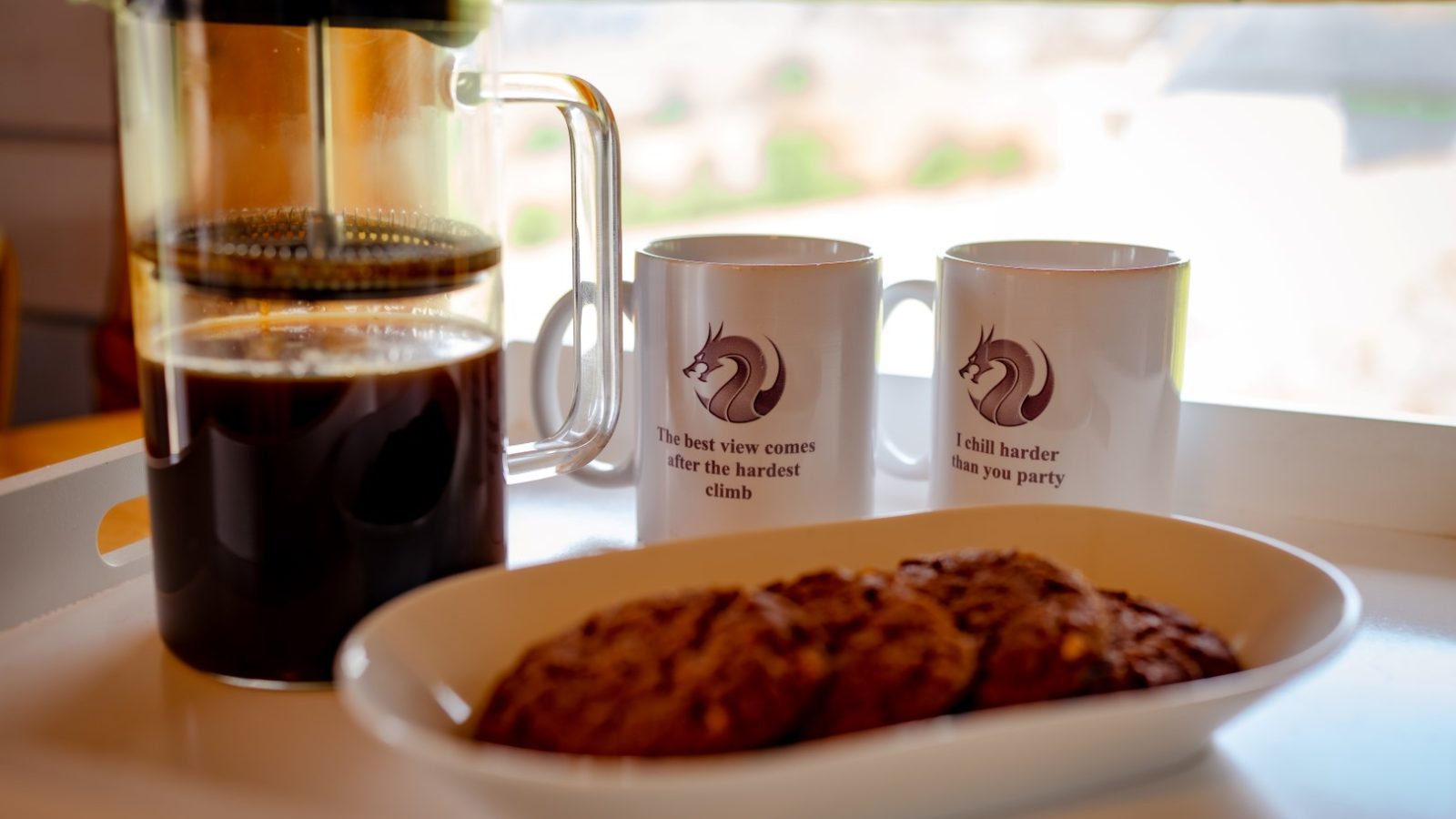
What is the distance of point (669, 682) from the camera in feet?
1.37

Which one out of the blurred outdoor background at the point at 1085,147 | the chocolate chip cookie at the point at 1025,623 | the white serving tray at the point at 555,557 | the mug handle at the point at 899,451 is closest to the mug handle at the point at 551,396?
the white serving tray at the point at 555,557

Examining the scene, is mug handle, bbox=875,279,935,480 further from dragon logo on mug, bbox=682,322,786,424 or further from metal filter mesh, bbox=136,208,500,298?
metal filter mesh, bbox=136,208,500,298

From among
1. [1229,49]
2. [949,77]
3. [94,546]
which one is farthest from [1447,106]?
[94,546]

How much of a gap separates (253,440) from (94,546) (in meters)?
0.19

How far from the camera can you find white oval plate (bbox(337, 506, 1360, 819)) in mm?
375

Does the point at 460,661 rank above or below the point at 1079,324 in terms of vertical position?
below

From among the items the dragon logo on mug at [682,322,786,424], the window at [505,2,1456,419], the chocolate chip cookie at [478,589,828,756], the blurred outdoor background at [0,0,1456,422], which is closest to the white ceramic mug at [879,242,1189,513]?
the dragon logo on mug at [682,322,786,424]

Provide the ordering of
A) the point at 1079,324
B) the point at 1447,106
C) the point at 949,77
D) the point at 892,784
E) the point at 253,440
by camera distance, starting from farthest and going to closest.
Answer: the point at 949,77, the point at 1447,106, the point at 1079,324, the point at 253,440, the point at 892,784

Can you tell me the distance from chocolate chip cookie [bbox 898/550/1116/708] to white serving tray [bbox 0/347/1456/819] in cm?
5

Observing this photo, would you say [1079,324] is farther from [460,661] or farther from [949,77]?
[949,77]

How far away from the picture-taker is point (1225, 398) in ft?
2.62

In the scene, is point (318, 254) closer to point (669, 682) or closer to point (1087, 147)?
point (669, 682)

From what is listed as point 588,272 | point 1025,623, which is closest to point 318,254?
point 588,272

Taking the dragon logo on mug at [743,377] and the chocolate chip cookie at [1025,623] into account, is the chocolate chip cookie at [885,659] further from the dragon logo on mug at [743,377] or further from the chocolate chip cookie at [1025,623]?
the dragon logo on mug at [743,377]
